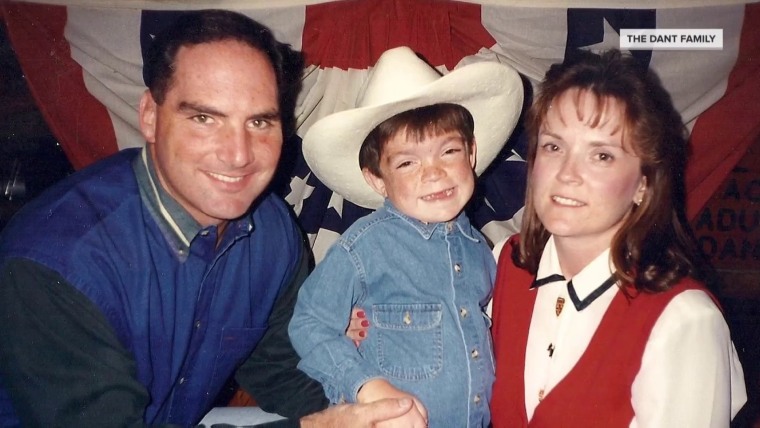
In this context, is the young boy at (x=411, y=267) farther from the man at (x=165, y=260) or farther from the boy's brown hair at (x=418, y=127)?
the man at (x=165, y=260)

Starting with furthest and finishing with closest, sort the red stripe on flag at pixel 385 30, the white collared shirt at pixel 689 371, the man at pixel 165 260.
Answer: the red stripe on flag at pixel 385 30 < the man at pixel 165 260 < the white collared shirt at pixel 689 371

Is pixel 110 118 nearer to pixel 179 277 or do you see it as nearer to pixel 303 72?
pixel 303 72

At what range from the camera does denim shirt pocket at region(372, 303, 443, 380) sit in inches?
71.1

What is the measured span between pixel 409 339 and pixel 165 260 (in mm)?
785

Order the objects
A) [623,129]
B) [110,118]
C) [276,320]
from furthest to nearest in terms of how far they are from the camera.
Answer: [110,118]
[276,320]
[623,129]

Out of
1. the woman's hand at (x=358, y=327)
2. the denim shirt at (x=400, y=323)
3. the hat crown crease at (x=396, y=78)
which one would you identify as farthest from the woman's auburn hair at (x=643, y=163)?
the woman's hand at (x=358, y=327)

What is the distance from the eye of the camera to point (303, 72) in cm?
271

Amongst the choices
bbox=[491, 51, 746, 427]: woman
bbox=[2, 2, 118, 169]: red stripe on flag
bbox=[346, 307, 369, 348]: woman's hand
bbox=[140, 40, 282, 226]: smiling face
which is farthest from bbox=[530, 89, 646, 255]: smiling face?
bbox=[2, 2, 118, 169]: red stripe on flag

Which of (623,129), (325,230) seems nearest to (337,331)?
(623,129)

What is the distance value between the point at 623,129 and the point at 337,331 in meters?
1.00

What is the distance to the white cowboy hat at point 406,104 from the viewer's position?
1.89m

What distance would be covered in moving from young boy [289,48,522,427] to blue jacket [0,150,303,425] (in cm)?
32

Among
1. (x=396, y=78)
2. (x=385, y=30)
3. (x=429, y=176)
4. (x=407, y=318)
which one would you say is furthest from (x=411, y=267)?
(x=385, y=30)

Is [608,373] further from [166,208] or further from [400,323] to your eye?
[166,208]
